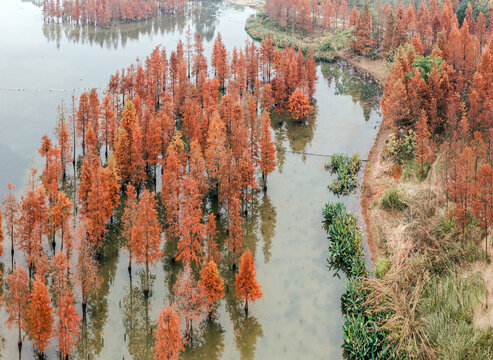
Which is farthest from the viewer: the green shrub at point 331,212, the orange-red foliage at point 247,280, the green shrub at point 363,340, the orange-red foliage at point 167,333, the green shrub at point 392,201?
the green shrub at point 331,212

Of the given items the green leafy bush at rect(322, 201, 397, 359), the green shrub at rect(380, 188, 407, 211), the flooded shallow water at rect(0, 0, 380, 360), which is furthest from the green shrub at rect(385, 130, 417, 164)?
the green leafy bush at rect(322, 201, 397, 359)

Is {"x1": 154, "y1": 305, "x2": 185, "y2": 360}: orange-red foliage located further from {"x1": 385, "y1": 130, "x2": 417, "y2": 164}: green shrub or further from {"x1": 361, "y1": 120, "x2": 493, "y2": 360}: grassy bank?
{"x1": 385, "y1": 130, "x2": 417, "y2": 164}: green shrub

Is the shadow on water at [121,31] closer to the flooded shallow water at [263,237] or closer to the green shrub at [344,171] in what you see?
the flooded shallow water at [263,237]

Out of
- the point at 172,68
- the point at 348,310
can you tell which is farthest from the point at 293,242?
the point at 172,68

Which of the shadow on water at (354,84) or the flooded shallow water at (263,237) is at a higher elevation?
the shadow on water at (354,84)

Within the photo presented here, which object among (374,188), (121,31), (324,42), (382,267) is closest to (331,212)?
(374,188)

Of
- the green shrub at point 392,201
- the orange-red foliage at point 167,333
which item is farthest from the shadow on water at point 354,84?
the orange-red foliage at point 167,333
